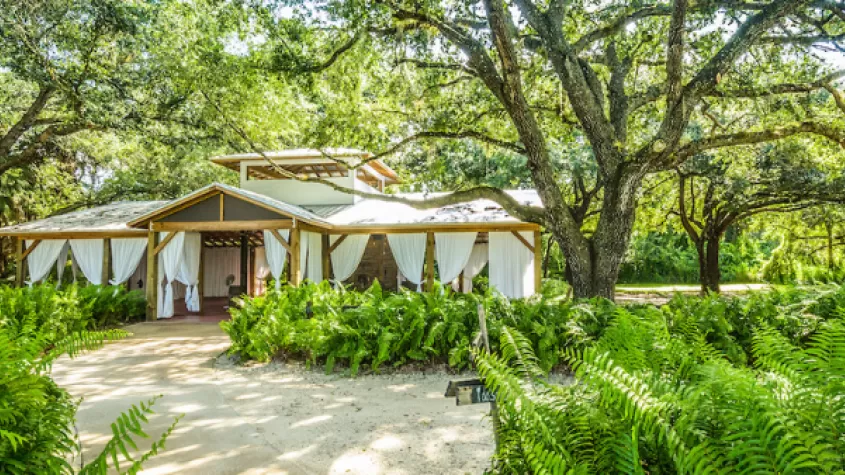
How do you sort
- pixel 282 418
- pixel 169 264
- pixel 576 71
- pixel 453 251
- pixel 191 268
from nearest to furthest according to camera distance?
pixel 282 418 < pixel 576 71 < pixel 169 264 < pixel 453 251 < pixel 191 268

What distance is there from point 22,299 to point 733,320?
1134cm

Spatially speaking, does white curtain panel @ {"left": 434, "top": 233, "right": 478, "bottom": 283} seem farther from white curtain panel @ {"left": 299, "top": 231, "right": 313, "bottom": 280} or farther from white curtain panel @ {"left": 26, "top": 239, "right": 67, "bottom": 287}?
white curtain panel @ {"left": 26, "top": 239, "right": 67, "bottom": 287}

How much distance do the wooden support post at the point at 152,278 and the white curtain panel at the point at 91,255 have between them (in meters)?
3.13

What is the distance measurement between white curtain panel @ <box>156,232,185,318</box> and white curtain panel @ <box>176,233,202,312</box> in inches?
14.2

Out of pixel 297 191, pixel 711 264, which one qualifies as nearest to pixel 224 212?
pixel 297 191

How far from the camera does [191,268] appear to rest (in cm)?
1495

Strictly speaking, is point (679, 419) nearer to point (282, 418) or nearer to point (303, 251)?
point (282, 418)

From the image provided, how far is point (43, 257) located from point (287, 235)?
8.17m

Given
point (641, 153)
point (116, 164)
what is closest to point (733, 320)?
point (641, 153)

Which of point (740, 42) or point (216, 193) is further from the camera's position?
point (216, 193)

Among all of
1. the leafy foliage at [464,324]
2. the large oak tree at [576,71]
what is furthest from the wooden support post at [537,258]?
the leafy foliage at [464,324]

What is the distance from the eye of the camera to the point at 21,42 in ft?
36.4

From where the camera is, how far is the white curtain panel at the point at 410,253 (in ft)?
49.1

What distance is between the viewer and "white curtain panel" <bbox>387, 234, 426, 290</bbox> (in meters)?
15.0
